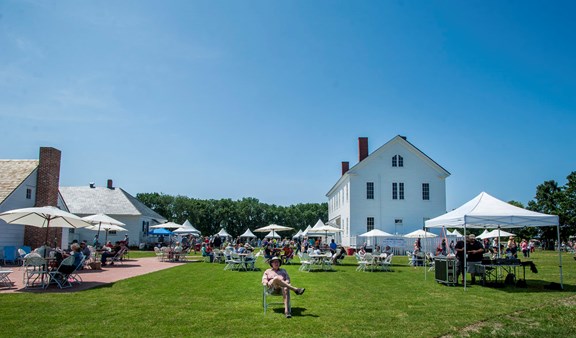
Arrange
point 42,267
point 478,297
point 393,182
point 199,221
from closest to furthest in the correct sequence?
point 478,297
point 42,267
point 393,182
point 199,221

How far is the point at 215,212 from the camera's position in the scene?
81.9m

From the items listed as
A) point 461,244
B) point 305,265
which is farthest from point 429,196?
point 461,244

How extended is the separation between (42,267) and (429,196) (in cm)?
2955

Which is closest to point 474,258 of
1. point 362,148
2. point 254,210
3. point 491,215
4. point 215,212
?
point 491,215

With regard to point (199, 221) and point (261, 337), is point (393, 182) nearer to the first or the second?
point (261, 337)

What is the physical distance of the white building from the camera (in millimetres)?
35844

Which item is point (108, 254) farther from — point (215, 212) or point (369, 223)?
point (215, 212)

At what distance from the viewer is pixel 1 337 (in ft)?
22.4

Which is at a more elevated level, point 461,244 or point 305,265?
point 461,244

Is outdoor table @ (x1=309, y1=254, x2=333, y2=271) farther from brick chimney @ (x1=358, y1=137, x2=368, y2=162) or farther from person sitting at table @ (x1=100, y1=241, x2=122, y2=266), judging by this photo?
brick chimney @ (x1=358, y1=137, x2=368, y2=162)

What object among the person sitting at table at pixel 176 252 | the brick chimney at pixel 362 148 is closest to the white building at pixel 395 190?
the brick chimney at pixel 362 148

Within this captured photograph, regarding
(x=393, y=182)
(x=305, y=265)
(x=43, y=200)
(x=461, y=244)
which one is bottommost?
(x=305, y=265)

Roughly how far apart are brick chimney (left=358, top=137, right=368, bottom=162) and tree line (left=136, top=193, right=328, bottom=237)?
1910 inches

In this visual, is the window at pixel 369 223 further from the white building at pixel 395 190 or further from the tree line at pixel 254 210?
the tree line at pixel 254 210
